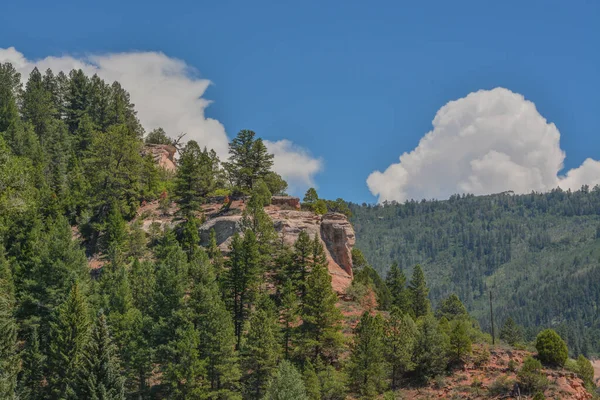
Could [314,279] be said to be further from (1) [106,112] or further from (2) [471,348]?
(1) [106,112]

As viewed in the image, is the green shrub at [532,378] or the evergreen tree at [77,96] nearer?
the green shrub at [532,378]

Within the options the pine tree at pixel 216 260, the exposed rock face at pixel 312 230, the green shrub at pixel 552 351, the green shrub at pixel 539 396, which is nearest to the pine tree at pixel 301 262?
the pine tree at pixel 216 260

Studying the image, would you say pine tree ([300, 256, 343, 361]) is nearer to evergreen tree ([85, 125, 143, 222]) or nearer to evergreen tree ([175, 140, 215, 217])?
evergreen tree ([175, 140, 215, 217])

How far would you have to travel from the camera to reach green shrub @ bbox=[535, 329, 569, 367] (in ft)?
171

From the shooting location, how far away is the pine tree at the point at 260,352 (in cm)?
4537

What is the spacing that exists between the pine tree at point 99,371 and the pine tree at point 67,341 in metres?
4.22

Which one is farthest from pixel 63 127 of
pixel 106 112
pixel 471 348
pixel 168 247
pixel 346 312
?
pixel 471 348

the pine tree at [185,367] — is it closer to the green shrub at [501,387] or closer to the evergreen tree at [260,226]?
the evergreen tree at [260,226]

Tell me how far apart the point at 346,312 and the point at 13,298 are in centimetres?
3391

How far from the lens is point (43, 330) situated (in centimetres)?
4962

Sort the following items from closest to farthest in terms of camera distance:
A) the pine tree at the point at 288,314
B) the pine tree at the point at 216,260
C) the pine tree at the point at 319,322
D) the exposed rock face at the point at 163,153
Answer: the pine tree at the point at 319,322, the pine tree at the point at 288,314, the pine tree at the point at 216,260, the exposed rock face at the point at 163,153

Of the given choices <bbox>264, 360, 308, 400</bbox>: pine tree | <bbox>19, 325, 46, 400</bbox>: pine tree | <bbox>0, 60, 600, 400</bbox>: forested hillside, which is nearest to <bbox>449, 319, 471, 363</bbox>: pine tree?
<bbox>0, 60, 600, 400</bbox>: forested hillside

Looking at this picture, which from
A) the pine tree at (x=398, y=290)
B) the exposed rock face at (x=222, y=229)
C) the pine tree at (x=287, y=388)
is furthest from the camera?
the pine tree at (x=398, y=290)

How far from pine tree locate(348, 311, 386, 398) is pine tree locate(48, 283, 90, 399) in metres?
22.9
